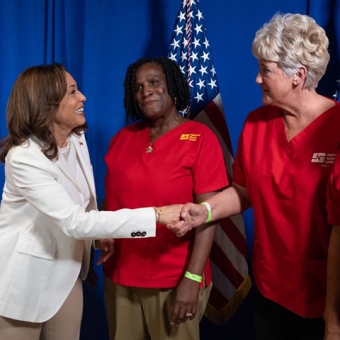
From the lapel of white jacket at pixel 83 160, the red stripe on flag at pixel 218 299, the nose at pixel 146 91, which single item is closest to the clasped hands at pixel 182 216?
the lapel of white jacket at pixel 83 160

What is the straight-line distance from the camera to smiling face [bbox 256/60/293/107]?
5.09 feet

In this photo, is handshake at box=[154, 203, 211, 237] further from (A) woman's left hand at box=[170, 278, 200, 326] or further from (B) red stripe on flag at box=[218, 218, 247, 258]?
(B) red stripe on flag at box=[218, 218, 247, 258]

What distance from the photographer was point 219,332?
9.41 ft

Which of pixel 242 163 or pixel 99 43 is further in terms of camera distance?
pixel 99 43

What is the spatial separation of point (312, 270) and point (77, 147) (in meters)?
0.97

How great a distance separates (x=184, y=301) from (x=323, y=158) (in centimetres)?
71

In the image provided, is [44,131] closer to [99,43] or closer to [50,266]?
[50,266]

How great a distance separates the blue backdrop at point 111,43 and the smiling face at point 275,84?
1059 millimetres

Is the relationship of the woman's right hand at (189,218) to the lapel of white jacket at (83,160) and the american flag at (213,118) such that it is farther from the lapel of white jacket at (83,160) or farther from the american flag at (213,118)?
the american flag at (213,118)

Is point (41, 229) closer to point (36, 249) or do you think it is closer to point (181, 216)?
point (36, 249)

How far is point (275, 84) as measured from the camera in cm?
157

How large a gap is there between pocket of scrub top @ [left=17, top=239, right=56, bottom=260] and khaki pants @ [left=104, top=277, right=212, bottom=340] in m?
0.34

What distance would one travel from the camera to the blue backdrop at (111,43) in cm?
263

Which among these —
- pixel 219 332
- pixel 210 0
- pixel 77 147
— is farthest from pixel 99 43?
pixel 219 332
